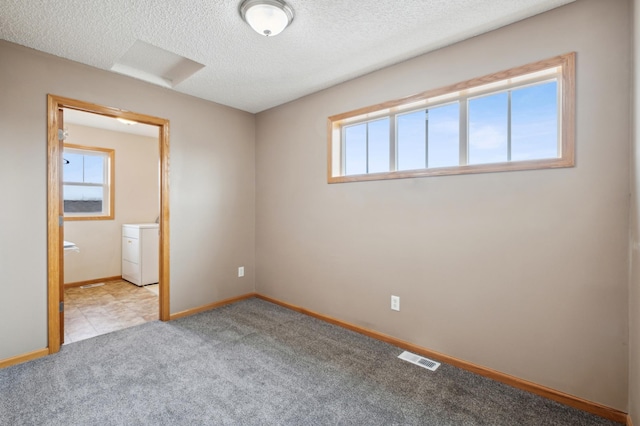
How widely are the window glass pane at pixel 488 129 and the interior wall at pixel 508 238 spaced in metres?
0.18

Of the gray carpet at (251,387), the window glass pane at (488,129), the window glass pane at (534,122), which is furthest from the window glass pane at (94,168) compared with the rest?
the window glass pane at (534,122)

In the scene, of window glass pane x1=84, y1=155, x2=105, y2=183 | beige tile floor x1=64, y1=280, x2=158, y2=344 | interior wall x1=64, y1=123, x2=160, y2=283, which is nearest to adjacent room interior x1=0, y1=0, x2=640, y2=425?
beige tile floor x1=64, y1=280, x2=158, y2=344

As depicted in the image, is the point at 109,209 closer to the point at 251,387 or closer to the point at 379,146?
the point at 251,387

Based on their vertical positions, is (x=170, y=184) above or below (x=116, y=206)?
above

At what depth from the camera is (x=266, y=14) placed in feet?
5.77

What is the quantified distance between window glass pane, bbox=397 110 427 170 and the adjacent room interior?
0.24ft

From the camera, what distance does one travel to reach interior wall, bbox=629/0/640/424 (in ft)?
4.78

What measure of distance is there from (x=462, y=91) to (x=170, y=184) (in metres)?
2.92

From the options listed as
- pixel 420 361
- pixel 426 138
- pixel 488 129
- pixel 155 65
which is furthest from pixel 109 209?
pixel 488 129

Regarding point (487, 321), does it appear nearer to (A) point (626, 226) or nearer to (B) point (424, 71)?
(A) point (626, 226)

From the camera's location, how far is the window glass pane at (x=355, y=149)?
2.92 metres

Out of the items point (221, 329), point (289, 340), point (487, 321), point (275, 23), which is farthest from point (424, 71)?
point (221, 329)

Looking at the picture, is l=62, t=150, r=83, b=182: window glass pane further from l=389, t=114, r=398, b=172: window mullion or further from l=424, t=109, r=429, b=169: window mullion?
l=424, t=109, r=429, b=169: window mullion

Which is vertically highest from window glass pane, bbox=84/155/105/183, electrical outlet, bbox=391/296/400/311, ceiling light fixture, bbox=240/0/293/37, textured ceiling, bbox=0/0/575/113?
textured ceiling, bbox=0/0/575/113
